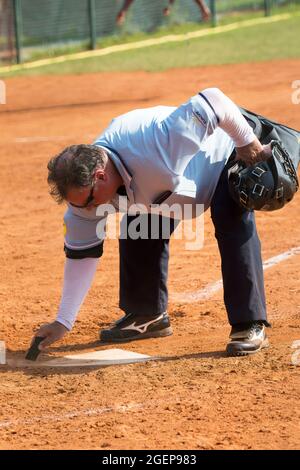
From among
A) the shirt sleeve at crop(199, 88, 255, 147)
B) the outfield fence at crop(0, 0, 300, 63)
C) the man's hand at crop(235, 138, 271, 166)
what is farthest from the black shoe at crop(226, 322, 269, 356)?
the outfield fence at crop(0, 0, 300, 63)

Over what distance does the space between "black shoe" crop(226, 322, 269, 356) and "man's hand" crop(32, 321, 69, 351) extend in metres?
0.86

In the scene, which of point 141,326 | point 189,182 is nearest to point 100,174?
point 189,182

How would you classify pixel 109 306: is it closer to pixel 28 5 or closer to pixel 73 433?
pixel 73 433

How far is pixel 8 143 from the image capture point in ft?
37.0

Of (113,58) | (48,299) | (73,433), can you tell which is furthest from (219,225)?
(113,58)

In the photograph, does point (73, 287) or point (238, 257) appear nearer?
point (238, 257)

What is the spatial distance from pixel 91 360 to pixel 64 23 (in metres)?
14.5

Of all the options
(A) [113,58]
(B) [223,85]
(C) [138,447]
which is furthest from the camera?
(A) [113,58]

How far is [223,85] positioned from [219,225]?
9.78m

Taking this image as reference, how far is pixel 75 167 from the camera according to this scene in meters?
4.30

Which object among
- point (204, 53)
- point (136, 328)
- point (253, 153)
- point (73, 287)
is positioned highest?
point (253, 153)

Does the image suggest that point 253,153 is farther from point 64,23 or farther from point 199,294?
point 64,23

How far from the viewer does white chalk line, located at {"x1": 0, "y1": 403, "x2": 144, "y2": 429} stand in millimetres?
4246

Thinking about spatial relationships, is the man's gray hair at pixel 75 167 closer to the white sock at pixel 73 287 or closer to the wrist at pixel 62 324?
the white sock at pixel 73 287
